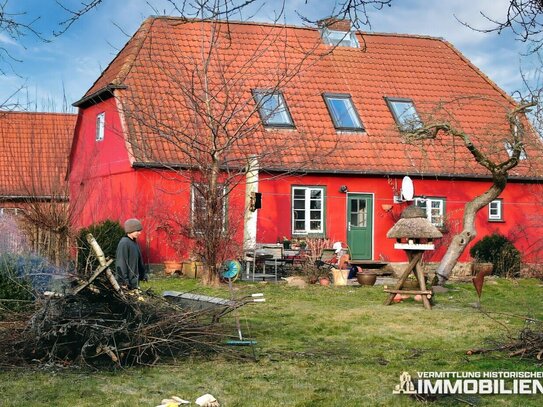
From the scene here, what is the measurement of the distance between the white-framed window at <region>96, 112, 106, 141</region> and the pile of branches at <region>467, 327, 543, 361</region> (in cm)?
1853

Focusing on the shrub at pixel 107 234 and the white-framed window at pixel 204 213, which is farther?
the shrub at pixel 107 234

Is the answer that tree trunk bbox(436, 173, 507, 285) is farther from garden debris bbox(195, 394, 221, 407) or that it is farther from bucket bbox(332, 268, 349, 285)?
garden debris bbox(195, 394, 221, 407)

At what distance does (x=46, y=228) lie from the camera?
18.8 metres

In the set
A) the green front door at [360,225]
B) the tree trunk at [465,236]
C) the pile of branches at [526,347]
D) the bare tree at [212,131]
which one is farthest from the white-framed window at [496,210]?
the pile of branches at [526,347]

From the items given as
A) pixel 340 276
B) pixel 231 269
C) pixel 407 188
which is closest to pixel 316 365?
pixel 231 269

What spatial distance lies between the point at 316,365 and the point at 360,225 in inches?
646

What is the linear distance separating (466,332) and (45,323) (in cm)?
615

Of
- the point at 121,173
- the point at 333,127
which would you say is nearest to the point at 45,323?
the point at 121,173

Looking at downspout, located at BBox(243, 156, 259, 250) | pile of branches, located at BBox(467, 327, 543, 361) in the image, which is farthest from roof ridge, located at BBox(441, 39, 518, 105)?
pile of branches, located at BBox(467, 327, 543, 361)

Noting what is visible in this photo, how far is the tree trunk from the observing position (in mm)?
19672

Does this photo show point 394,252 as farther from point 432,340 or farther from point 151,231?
point 432,340

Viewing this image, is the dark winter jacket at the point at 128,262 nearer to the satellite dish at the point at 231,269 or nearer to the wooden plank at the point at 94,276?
the wooden plank at the point at 94,276

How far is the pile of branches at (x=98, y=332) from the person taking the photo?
9.10 meters

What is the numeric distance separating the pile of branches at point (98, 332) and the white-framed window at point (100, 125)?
17489 millimetres
